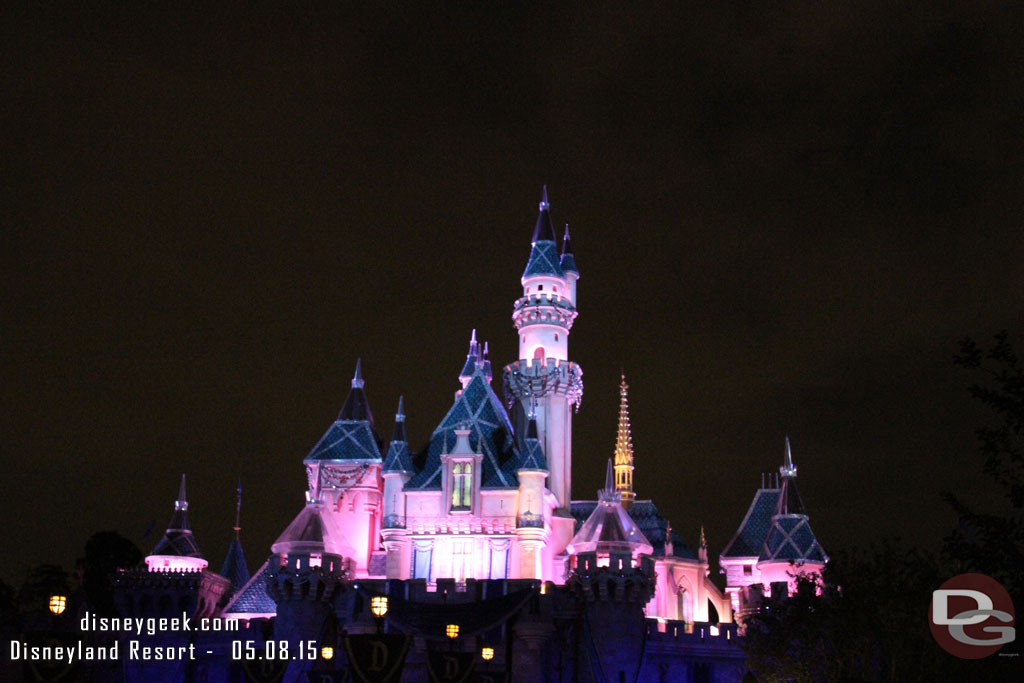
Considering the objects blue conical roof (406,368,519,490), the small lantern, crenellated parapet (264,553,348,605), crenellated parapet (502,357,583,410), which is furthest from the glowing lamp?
crenellated parapet (502,357,583,410)

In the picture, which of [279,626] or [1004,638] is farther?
[279,626]

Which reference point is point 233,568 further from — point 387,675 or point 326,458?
point 387,675

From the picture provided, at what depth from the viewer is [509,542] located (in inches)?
2153

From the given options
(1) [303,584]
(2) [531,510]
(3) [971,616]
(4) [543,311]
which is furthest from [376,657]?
(4) [543,311]

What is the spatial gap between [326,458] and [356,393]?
446cm

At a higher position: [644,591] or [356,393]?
[356,393]

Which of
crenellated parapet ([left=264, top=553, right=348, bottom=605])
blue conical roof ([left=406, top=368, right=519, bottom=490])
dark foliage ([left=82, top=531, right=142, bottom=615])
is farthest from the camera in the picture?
dark foliage ([left=82, top=531, right=142, bottom=615])

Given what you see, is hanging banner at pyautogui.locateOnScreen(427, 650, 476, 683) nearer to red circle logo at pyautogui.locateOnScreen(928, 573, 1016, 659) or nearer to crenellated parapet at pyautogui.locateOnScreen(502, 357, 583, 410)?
red circle logo at pyautogui.locateOnScreen(928, 573, 1016, 659)

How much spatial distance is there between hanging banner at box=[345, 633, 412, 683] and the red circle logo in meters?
15.7

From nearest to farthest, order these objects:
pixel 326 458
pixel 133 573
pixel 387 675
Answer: pixel 387 675, pixel 133 573, pixel 326 458

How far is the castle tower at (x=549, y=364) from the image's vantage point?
59219 millimetres

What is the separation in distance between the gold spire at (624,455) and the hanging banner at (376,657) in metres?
30.4

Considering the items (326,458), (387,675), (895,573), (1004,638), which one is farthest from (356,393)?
(1004,638)

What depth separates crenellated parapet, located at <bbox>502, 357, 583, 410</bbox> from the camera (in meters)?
59.5
